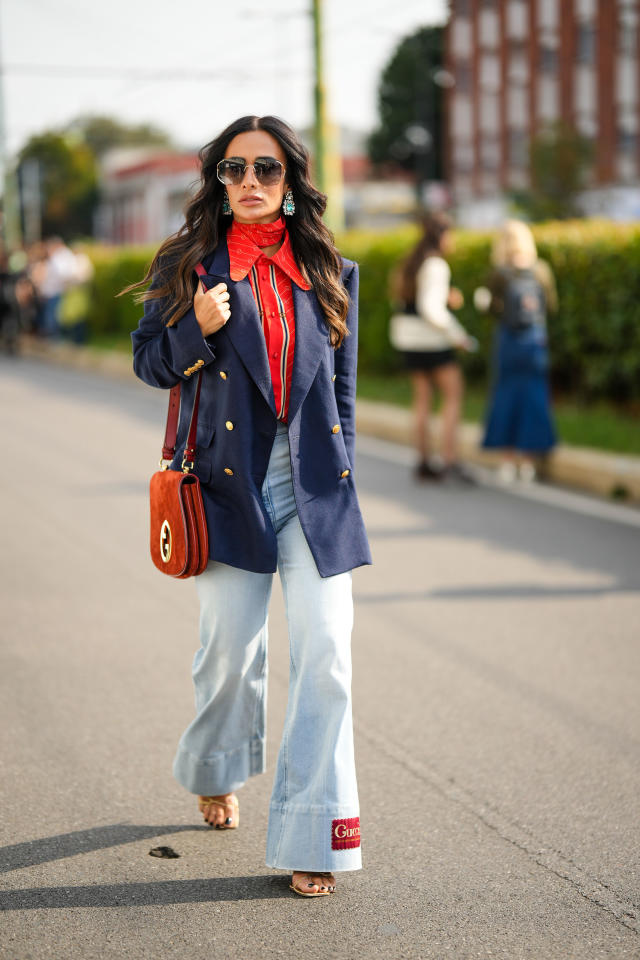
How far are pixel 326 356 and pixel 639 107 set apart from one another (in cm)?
5029

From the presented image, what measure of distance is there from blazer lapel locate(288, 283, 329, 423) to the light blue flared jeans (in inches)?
4.7

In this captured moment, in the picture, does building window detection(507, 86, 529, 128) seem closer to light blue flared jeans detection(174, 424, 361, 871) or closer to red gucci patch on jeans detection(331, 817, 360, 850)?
light blue flared jeans detection(174, 424, 361, 871)

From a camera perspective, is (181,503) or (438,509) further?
(438,509)

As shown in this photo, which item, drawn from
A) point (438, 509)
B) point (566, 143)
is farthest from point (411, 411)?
point (566, 143)

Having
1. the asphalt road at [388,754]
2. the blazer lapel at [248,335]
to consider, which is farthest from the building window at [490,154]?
the blazer lapel at [248,335]

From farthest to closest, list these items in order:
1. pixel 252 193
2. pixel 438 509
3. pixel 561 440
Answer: pixel 561 440, pixel 438 509, pixel 252 193

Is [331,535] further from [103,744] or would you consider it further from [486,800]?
[103,744]

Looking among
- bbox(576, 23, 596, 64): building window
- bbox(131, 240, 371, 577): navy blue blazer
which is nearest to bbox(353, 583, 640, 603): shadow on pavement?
bbox(131, 240, 371, 577): navy blue blazer

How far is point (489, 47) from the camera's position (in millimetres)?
59062

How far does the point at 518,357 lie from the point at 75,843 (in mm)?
6879

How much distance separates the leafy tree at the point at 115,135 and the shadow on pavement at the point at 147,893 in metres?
129

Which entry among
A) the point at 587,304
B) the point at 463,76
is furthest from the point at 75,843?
the point at 463,76

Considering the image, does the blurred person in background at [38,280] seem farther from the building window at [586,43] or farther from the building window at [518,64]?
the building window at [518,64]

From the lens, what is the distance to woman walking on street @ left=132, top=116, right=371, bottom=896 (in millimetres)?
3408
